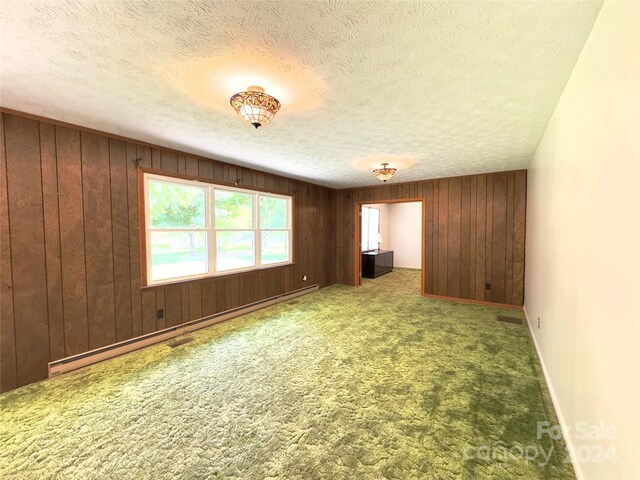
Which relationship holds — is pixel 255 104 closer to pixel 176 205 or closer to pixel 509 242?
pixel 176 205

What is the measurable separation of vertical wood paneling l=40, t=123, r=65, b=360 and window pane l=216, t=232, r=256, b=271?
1764mm

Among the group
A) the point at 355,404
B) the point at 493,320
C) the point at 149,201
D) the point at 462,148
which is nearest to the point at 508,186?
the point at 462,148

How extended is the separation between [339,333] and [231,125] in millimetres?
2802

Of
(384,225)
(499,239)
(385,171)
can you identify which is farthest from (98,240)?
(384,225)

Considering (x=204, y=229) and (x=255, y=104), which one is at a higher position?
(x=255, y=104)

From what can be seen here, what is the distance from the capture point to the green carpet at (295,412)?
4.95 feet

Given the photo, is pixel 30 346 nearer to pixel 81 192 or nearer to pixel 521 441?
pixel 81 192

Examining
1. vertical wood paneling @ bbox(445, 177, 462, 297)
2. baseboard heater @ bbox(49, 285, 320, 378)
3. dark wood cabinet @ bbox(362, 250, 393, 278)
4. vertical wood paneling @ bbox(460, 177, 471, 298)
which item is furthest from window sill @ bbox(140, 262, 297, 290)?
vertical wood paneling @ bbox(460, 177, 471, 298)

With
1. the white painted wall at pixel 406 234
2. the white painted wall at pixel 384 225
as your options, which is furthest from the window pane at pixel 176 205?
the white painted wall at pixel 406 234

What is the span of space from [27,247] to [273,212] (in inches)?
128

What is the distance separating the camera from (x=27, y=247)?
236 centimetres

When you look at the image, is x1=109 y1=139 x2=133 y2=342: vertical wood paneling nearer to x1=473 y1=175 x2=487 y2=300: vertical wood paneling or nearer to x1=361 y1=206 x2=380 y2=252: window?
x1=473 y1=175 x2=487 y2=300: vertical wood paneling

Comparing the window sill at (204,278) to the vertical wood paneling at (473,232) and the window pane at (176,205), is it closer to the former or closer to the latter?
the window pane at (176,205)

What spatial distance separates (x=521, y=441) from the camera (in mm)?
1666
